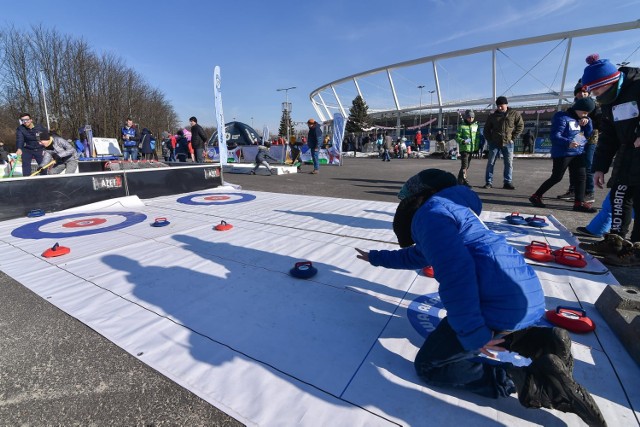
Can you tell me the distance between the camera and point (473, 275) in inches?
50.9

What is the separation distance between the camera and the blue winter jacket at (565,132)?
4984 millimetres

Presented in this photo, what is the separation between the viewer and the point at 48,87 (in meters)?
25.7

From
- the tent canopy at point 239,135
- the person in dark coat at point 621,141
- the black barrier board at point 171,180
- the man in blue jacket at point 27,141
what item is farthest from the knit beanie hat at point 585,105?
the tent canopy at point 239,135

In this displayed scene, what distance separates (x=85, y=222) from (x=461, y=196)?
5.07 meters

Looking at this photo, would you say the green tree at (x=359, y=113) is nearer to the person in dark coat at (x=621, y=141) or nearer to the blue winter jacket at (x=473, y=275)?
the person in dark coat at (x=621, y=141)

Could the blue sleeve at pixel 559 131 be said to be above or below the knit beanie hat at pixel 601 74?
below

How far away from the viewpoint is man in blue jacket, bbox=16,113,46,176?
7121 millimetres

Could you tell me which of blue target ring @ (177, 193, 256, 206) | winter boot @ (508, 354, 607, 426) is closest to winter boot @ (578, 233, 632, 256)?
winter boot @ (508, 354, 607, 426)

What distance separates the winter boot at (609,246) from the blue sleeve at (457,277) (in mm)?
Result: 2655

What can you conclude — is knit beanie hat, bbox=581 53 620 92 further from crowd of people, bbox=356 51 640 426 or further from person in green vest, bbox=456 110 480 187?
person in green vest, bbox=456 110 480 187

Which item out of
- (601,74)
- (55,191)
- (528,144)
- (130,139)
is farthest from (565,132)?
(528,144)

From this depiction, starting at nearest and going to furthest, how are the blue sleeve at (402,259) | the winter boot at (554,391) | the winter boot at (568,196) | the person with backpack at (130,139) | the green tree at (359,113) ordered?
the winter boot at (554,391) → the blue sleeve at (402,259) → the winter boot at (568,196) → the person with backpack at (130,139) → the green tree at (359,113)

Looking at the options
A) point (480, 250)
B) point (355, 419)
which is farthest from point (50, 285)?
point (480, 250)

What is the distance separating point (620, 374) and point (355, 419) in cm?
135
